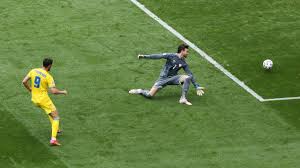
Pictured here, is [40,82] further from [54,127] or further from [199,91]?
[199,91]

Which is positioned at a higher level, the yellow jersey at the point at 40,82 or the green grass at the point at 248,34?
the yellow jersey at the point at 40,82

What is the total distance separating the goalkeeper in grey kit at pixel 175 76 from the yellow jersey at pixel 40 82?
382 centimetres

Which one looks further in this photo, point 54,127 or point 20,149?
point 54,127

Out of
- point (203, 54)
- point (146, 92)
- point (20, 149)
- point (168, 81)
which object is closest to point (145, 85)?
point (146, 92)

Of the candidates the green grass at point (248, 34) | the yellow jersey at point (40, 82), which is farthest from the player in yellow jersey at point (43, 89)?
the green grass at point (248, 34)

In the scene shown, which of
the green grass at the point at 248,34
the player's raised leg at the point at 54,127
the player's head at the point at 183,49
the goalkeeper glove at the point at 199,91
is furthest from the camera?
the green grass at the point at 248,34

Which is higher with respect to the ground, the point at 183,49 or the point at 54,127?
the point at 183,49

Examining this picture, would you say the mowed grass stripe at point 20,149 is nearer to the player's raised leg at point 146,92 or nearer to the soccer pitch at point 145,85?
the soccer pitch at point 145,85

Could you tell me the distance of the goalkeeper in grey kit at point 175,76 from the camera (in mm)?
27469

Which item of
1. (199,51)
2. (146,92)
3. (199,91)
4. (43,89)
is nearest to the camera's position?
(43,89)

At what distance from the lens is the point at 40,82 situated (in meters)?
24.6

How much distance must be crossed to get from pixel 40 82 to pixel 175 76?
4639 millimetres

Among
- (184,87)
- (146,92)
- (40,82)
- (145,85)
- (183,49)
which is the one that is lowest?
(145,85)

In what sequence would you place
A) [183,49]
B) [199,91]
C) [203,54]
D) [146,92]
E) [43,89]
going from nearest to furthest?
[43,89] < [183,49] < [146,92] < [199,91] < [203,54]
